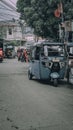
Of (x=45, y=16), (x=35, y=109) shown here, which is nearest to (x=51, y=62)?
(x=35, y=109)

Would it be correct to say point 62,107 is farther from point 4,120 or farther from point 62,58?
point 62,58

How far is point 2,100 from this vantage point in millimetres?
14875

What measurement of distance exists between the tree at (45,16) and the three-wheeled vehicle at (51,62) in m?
6.96

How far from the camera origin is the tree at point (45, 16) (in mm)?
28969

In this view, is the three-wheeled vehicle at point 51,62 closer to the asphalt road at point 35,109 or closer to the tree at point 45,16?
the asphalt road at point 35,109

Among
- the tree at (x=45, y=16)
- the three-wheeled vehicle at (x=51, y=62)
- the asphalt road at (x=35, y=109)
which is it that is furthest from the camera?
the tree at (x=45, y=16)

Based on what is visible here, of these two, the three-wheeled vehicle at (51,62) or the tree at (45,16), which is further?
the tree at (45,16)

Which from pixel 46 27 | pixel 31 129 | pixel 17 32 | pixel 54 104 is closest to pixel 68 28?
pixel 46 27

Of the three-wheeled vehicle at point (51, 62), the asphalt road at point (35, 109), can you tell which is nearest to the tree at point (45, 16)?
the three-wheeled vehicle at point (51, 62)

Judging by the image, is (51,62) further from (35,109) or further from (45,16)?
(45,16)

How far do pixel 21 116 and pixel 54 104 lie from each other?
257 cm

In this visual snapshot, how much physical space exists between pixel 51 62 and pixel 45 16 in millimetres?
Answer: 10114

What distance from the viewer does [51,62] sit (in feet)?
68.6

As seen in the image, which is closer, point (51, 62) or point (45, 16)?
point (51, 62)
